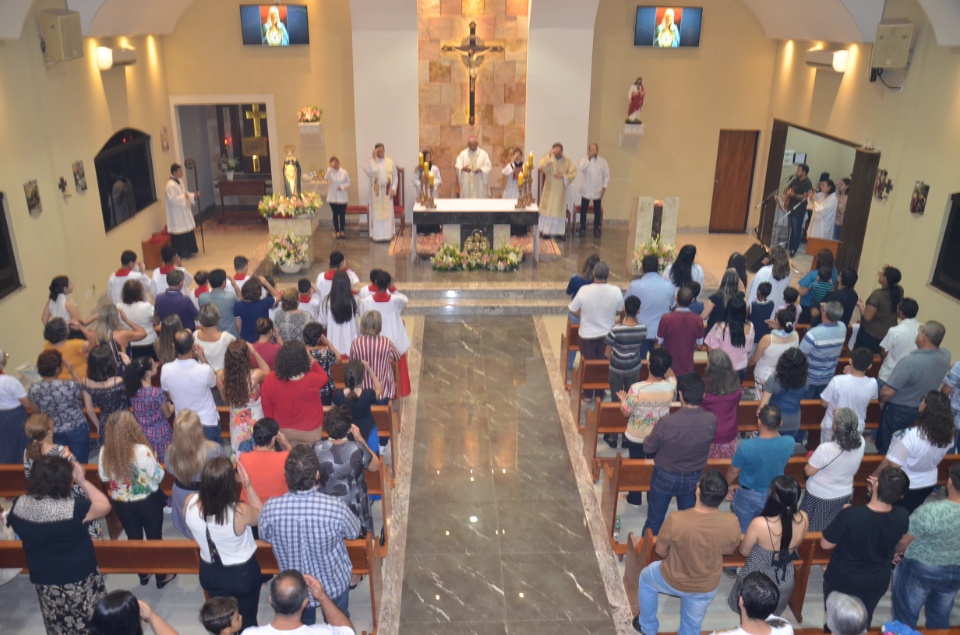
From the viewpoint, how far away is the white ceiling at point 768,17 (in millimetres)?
8359

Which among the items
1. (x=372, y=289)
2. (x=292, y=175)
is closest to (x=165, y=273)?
(x=372, y=289)

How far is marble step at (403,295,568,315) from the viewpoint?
10945 mm

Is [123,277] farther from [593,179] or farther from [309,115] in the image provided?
[593,179]

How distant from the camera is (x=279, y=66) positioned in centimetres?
1402

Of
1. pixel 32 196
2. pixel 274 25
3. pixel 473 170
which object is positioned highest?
pixel 274 25

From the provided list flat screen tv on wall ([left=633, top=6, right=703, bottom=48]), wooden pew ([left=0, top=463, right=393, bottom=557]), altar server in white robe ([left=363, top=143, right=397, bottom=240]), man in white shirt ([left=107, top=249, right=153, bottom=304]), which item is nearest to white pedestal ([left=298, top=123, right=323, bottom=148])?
altar server in white robe ([left=363, top=143, right=397, bottom=240])

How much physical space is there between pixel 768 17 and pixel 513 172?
5.01m

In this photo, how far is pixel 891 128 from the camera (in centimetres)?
1019

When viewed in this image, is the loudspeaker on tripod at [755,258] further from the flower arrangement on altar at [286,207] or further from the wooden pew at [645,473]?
the flower arrangement on altar at [286,207]

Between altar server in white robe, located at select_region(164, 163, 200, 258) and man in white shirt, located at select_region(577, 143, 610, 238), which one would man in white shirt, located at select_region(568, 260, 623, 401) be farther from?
altar server in white robe, located at select_region(164, 163, 200, 258)

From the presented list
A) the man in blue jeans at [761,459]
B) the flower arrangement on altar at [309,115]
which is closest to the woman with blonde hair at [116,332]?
the man in blue jeans at [761,459]

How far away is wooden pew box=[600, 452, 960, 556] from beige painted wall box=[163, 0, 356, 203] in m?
9.66

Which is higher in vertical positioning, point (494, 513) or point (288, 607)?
point (288, 607)

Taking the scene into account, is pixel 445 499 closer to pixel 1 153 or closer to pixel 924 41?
pixel 1 153
